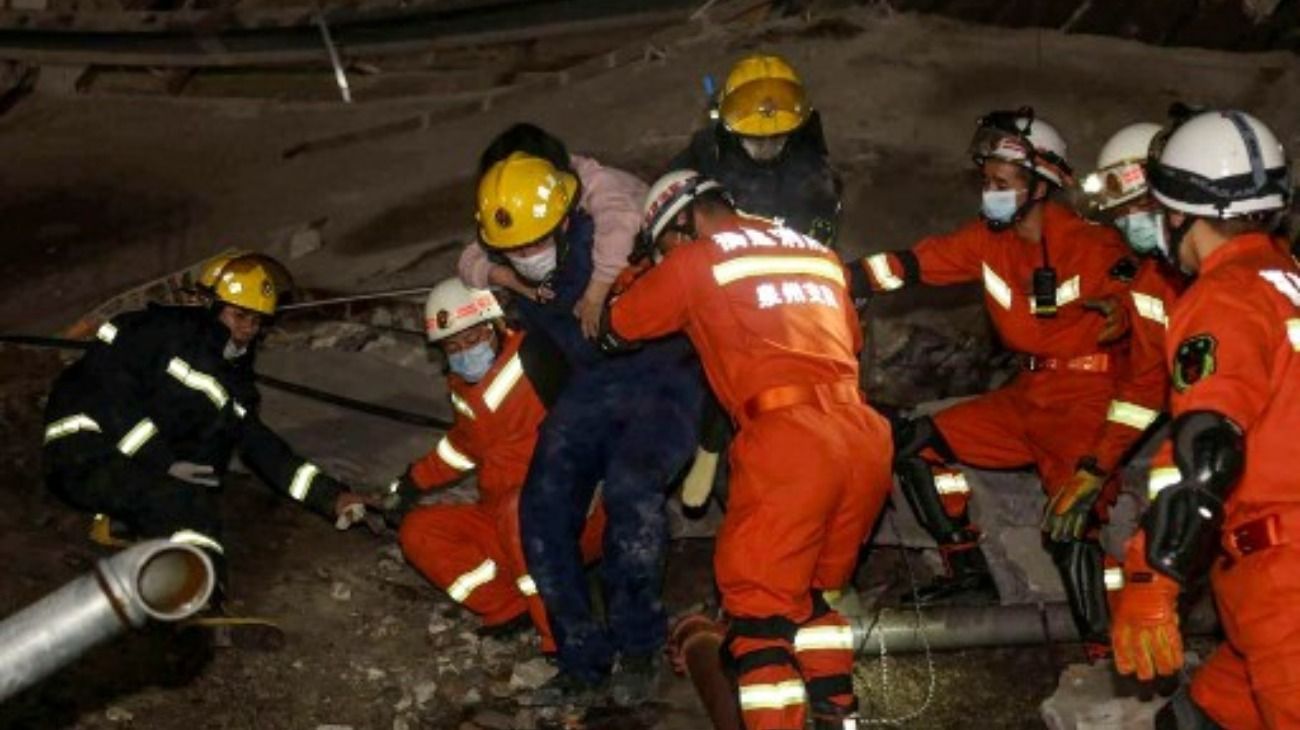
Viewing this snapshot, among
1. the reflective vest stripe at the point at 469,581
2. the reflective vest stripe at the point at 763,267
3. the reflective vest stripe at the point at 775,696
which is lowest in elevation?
the reflective vest stripe at the point at 469,581

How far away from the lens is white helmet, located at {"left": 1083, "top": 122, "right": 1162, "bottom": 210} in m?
5.43

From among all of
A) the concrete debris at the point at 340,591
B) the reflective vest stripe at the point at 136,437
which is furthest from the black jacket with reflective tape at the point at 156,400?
the concrete debris at the point at 340,591

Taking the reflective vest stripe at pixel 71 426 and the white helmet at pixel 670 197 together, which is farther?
the reflective vest stripe at pixel 71 426

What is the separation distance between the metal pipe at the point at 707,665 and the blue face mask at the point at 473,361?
4.33 ft

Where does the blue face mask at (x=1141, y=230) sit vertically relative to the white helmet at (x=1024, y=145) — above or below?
below

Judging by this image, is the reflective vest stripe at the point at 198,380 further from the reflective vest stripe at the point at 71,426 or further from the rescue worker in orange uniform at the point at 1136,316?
the rescue worker in orange uniform at the point at 1136,316

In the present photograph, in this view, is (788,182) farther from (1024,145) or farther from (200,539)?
(200,539)

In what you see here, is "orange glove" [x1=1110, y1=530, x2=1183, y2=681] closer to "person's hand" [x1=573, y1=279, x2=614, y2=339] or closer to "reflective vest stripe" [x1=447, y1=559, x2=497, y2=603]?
"person's hand" [x1=573, y1=279, x2=614, y2=339]

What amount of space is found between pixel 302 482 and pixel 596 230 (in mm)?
1626

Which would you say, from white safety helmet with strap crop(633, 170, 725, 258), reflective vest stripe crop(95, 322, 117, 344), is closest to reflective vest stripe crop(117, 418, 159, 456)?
reflective vest stripe crop(95, 322, 117, 344)

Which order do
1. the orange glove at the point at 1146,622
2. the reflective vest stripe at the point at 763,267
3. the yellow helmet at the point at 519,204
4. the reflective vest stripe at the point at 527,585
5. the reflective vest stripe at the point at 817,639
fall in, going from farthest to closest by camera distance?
the yellow helmet at the point at 519,204 → the reflective vest stripe at the point at 527,585 → the reflective vest stripe at the point at 763,267 → the reflective vest stripe at the point at 817,639 → the orange glove at the point at 1146,622

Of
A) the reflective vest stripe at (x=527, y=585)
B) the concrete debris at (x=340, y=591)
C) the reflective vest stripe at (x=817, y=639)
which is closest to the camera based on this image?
the reflective vest stripe at (x=817, y=639)

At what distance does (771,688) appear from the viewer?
4.42 metres

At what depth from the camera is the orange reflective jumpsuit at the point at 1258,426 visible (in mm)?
3557
